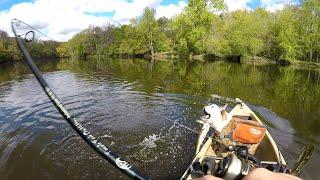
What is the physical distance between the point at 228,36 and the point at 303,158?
6119 centimetres

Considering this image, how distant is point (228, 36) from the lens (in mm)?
70438

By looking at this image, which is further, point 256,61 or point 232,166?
point 256,61

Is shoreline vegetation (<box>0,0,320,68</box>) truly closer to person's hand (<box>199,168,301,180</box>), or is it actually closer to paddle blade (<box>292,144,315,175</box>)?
paddle blade (<box>292,144,315,175</box>)

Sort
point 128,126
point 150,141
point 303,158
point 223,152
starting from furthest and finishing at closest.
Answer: point 128,126, point 150,141, point 303,158, point 223,152

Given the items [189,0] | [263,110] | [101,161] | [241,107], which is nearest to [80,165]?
[101,161]

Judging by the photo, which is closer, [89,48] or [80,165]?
[80,165]

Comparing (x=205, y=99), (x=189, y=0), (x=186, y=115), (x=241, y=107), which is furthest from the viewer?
(x=189, y=0)

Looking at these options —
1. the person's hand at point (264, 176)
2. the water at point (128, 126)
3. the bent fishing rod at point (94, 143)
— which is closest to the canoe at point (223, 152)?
the water at point (128, 126)

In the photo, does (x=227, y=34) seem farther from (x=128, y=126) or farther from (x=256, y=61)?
(x=128, y=126)

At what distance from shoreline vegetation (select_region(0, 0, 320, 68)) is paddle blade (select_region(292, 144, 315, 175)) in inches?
1354

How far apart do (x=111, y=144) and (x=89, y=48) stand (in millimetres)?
113343

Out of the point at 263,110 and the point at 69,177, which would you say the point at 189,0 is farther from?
the point at 69,177

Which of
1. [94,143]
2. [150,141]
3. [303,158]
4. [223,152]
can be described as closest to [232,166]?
[94,143]

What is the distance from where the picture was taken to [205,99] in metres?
21.0
